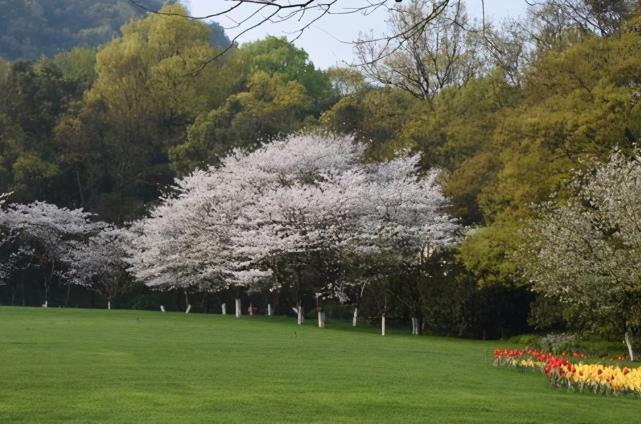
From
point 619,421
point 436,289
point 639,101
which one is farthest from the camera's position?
point 436,289

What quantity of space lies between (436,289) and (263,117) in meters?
18.6

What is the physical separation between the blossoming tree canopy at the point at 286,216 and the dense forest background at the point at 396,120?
202cm

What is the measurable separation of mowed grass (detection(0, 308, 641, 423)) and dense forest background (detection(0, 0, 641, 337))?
399 inches

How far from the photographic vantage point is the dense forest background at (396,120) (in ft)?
89.8

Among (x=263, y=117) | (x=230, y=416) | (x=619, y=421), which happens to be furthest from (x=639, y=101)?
(x=263, y=117)

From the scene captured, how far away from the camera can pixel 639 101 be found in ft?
85.3

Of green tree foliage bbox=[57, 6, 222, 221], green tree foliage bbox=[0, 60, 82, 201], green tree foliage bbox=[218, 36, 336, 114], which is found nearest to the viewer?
green tree foliage bbox=[0, 60, 82, 201]

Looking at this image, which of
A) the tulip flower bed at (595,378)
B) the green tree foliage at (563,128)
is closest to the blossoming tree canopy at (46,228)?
the green tree foliage at (563,128)

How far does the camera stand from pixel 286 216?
108 feet

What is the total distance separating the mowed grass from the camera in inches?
375

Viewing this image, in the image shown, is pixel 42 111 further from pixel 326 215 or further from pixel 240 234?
pixel 326 215

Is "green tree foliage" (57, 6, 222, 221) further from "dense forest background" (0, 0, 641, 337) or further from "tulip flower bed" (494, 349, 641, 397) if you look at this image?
"tulip flower bed" (494, 349, 641, 397)

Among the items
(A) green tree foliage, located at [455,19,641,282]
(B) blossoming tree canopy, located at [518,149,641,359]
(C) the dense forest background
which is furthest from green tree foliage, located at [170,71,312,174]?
(B) blossoming tree canopy, located at [518,149,641,359]

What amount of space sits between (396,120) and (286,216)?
1228 centimetres
